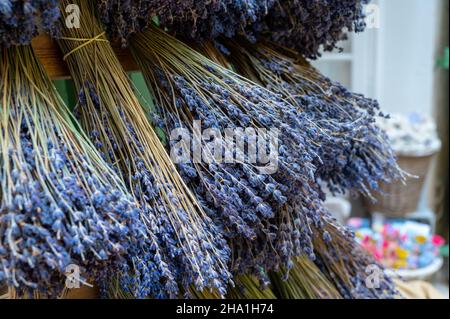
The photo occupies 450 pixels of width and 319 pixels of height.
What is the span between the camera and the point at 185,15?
849mm

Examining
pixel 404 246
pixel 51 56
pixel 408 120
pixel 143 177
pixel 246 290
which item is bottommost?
pixel 404 246

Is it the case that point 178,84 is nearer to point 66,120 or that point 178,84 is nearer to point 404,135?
point 66,120

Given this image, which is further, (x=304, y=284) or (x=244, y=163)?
(x=304, y=284)

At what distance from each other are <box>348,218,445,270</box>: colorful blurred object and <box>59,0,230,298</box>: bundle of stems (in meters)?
1.91

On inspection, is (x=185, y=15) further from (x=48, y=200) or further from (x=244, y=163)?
(x=48, y=200)

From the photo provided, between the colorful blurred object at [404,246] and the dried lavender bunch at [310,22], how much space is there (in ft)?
5.36

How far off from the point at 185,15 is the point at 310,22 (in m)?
0.29

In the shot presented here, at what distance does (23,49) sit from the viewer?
789 mm

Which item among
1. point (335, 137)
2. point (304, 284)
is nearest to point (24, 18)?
point (335, 137)

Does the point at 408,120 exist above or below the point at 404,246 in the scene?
above

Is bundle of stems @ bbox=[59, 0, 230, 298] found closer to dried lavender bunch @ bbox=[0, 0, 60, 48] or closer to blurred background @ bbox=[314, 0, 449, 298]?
dried lavender bunch @ bbox=[0, 0, 60, 48]

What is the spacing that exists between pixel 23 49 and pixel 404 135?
7.34 ft

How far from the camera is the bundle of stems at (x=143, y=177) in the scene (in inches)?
29.4

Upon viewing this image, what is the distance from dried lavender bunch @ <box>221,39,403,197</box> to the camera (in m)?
0.94
